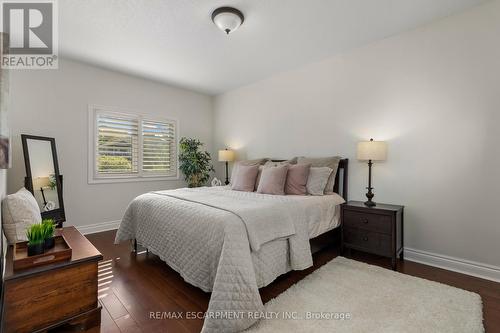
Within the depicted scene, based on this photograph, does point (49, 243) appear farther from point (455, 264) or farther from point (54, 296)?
point (455, 264)

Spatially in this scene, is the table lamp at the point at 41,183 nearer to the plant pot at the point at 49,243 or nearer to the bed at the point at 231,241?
the bed at the point at 231,241

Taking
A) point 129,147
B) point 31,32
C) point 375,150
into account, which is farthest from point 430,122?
point 31,32

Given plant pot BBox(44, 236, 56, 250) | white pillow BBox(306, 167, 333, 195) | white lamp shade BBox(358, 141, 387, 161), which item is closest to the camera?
plant pot BBox(44, 236, 56, 250)

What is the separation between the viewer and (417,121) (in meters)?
2.65

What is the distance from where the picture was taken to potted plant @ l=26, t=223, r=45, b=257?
4.94 feet

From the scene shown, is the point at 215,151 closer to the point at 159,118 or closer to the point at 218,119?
the point at 218,119

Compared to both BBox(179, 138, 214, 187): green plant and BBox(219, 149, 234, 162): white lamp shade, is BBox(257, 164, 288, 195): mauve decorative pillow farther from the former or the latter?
BBox(179, 138, 214, 187): green plant

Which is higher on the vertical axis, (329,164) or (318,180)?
(329,164)

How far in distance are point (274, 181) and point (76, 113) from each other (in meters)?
3.13

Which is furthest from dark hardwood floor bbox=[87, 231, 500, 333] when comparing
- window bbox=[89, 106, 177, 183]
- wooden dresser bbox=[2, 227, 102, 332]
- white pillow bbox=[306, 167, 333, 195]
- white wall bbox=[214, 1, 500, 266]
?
window bbox=[89, 106, 177, 183]

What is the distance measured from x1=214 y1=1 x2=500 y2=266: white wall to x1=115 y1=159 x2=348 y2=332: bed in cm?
97

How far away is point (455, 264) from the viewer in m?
2.43

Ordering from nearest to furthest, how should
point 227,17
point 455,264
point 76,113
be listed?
point 227,17 < point 455,264 < point 76,113

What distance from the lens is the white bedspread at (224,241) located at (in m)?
Answer: 1.56
